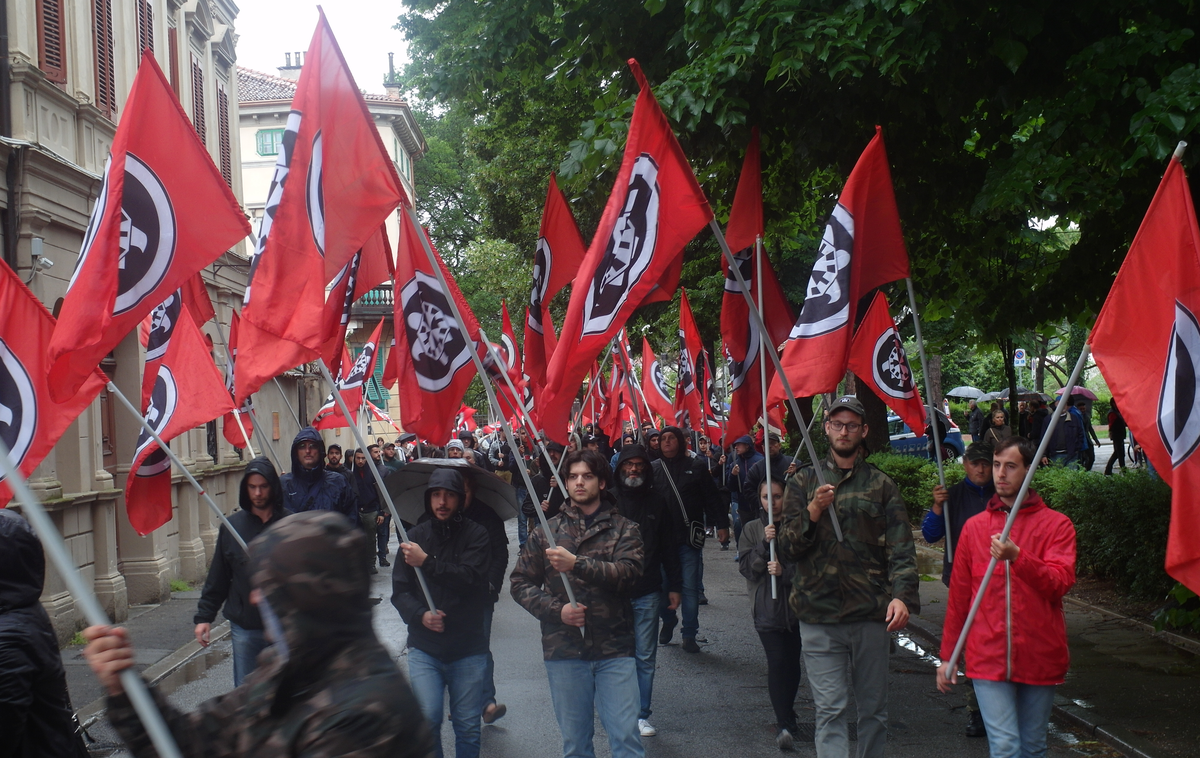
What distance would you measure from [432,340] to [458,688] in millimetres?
2438

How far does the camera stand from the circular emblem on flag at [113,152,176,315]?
4816 mm

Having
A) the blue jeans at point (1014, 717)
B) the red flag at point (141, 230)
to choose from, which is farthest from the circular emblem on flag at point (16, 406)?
the blue jeans at point (1014, 717)

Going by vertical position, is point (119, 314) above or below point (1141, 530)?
above

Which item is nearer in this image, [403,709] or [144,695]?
[403,709]

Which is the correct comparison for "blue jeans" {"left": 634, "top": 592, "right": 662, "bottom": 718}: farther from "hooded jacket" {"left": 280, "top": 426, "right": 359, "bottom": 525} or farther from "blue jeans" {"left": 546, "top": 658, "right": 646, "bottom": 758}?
"hooded jacket" {"left": 280, "top": 426, "right": 359, "bottom": 525}

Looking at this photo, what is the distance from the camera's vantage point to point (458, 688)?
5.59 m

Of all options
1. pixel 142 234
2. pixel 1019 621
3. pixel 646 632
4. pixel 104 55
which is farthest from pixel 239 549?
pixel 104 55

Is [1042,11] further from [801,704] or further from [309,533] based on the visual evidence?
[309,533]

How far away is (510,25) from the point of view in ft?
31.5

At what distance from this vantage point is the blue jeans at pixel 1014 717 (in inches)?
189

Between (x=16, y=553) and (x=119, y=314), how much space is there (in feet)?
4.07

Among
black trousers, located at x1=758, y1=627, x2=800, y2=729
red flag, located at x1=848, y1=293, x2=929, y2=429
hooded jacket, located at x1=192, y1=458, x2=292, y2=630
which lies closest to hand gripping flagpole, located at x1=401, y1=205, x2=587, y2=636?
hooded jacket, located at x1=192, y1=458, x2=292, y2=630

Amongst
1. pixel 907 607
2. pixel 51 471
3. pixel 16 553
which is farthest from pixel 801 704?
pixel 51 471

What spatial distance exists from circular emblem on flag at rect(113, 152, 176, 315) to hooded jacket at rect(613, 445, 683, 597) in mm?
3423
